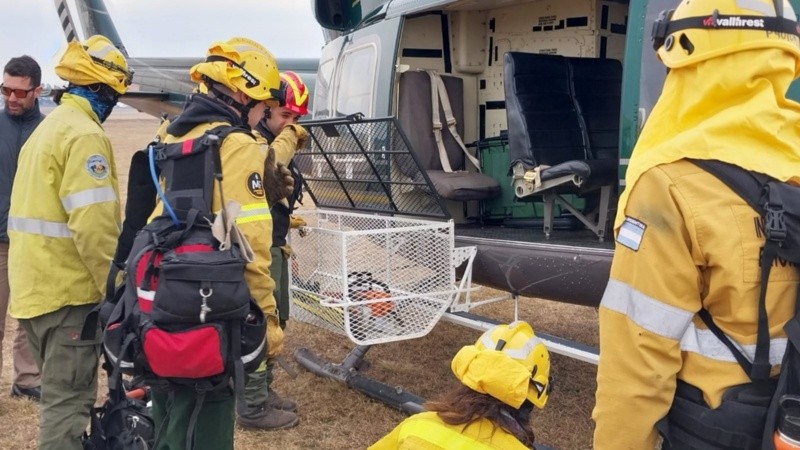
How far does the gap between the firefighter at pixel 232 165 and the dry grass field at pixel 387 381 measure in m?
1.36

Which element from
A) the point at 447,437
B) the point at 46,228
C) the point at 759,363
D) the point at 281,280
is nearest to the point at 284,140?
the point at 281,280

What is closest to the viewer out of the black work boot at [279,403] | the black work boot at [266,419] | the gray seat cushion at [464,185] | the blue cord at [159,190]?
the blue cord at [159,190]

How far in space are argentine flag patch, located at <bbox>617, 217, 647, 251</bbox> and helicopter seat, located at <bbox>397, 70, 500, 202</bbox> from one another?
293 cm

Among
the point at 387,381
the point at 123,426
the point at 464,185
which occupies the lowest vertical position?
the point at 387,381

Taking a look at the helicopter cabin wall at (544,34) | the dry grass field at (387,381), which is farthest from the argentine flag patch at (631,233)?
the helicopter cabin wall at (544,34)

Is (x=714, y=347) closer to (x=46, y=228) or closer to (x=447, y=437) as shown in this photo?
(x=447, y=437)

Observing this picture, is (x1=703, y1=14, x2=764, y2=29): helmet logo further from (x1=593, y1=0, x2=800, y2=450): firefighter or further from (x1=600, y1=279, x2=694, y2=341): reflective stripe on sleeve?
(x1=600, y1=279, x2=694, y2=341): reflective stripe on sleeve

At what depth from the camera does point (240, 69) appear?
8.42ft

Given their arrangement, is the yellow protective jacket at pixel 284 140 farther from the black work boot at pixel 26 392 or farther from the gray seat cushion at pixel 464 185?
the black work boot at pixel 26 392

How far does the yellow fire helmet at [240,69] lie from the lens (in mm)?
2543

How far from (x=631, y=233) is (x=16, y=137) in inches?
158

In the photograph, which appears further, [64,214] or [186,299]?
[64,214]

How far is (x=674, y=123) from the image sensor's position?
1.69m

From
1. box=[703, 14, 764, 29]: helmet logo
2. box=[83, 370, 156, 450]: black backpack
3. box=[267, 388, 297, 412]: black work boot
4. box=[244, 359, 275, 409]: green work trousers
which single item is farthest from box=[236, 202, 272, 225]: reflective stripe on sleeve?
box=[267, 388, 297, 412]: black work boot
